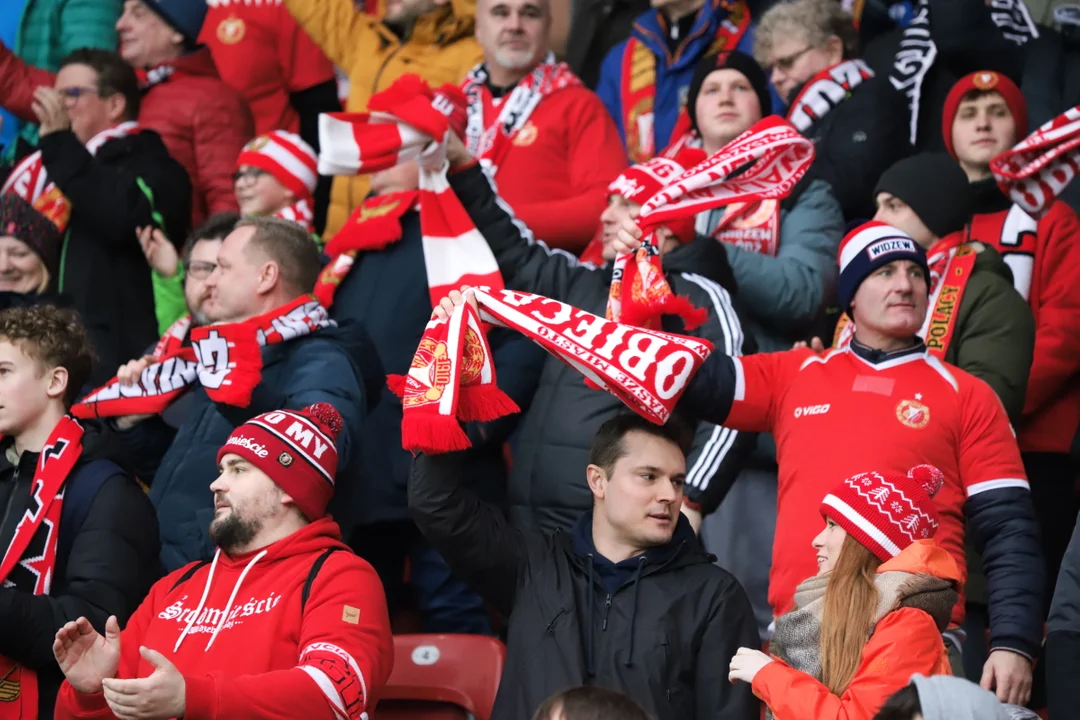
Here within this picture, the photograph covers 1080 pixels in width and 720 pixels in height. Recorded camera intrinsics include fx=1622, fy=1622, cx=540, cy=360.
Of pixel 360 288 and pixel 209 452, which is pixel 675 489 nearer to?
pixel 209 452

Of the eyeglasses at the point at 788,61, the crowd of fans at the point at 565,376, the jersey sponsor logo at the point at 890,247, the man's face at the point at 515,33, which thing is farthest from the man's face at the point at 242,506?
the eyeglasses at the point at 788,61

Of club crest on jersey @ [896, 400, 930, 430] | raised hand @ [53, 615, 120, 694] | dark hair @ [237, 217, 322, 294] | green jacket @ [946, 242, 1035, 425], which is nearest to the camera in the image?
raised hand @ [53, 615, 120, 694]

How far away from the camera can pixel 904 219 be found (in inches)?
227

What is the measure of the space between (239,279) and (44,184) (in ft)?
7.05

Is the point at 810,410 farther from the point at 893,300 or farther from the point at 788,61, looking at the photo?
the point at 788,61

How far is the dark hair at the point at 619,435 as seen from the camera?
4.65 metres

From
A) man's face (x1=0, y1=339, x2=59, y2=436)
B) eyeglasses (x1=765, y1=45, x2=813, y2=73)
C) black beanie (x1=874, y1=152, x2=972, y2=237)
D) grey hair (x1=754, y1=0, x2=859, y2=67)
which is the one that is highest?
grey hair (x1=754, y1=0, x2=859, y2=67)

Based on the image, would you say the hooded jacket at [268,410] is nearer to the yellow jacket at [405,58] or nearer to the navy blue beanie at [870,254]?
the navy blue beanie at [870,254]

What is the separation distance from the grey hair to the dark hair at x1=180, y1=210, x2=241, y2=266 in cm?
243

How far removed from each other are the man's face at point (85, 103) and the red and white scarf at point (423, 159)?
245 cm

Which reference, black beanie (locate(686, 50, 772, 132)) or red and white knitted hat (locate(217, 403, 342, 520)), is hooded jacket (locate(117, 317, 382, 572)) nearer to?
red and white knitted hat (locate(217, 403, 342, 520))

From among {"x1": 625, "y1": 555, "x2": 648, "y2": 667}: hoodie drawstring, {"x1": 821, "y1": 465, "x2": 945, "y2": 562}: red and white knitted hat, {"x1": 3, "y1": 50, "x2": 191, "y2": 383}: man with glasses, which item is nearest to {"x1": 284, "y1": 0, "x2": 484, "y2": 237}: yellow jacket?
{"x1": 3, "y1": 50, "x2": 191, "y2": 383}: man with glasses

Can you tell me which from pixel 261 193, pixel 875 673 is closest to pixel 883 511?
pixel 875 673

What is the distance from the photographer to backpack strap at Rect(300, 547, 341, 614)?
4.40 meters
